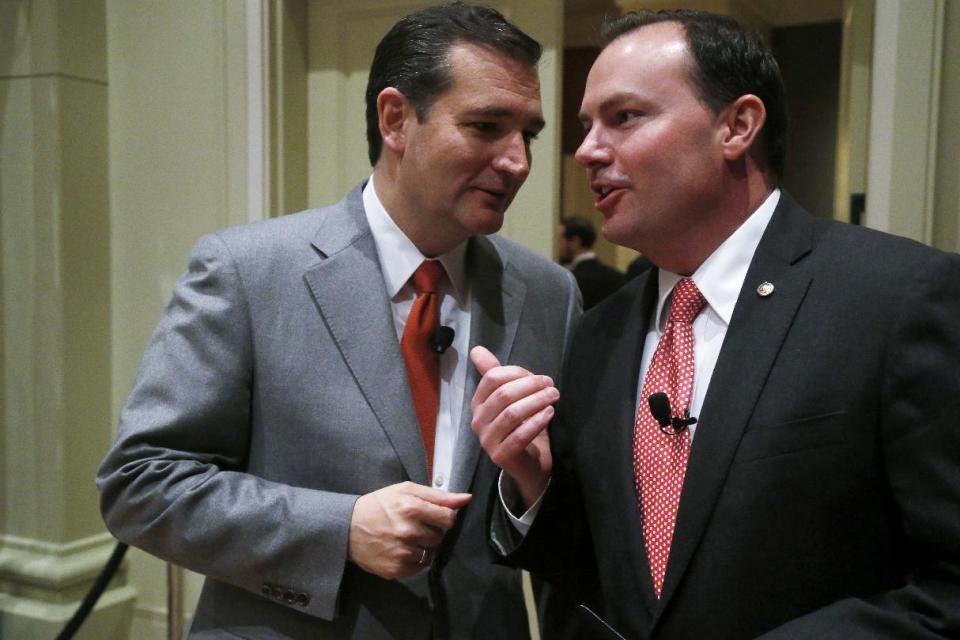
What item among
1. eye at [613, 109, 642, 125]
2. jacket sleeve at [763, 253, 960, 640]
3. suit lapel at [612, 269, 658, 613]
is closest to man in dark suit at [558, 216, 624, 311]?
suit lapel at [612, 269, 658, 613]

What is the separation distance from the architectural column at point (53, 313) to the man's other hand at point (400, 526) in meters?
2.21

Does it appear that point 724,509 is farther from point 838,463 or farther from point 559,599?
point 559,599

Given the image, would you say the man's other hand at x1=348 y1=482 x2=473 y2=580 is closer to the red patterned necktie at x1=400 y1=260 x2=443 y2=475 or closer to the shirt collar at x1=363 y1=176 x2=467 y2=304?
the red patterned necktie at x1=400 y1=260 x2=443 y2=475

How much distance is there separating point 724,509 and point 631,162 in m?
0.54

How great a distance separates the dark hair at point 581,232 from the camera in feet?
17.5

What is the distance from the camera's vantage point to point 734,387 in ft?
4.02

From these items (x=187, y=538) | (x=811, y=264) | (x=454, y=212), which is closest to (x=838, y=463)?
(x=811, y=264)

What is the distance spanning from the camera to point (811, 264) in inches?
49.9

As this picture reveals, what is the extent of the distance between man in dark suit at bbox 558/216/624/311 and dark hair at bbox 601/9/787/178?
2.32 m

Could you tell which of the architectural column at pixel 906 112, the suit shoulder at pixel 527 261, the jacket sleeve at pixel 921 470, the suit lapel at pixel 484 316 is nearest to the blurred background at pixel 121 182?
the architectural column at pixel 906 112

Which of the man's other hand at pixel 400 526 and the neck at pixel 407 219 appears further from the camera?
the neck at pixel 407 219

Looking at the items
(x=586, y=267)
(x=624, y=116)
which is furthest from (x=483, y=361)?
(x=586, y=267)

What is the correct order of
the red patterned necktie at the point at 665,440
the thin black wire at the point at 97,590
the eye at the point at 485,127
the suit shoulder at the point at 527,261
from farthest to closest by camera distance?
the thin black wire at the point at 97,590 → the suit shoulder at the point at 527,261 → the eye at the point at 485,127 → the red patterned necktie at the point at 665,440

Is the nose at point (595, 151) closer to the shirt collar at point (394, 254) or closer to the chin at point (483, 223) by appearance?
the chin at point (483, 223)
